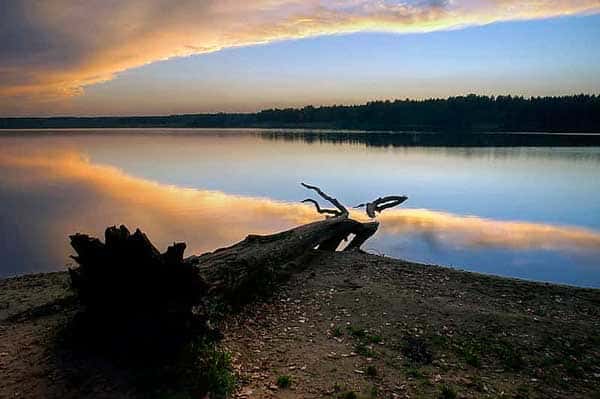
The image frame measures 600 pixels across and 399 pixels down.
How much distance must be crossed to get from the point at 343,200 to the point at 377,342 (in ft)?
58.4

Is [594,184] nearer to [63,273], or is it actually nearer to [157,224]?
[157,224]

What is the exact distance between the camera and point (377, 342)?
705cm

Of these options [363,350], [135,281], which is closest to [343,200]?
[363,350]

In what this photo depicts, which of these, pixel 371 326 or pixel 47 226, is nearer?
pixel 371 326

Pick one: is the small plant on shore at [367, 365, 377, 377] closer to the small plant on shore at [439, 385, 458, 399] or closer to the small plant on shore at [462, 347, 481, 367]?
the small plant on shore at [439, 385, 458, 399]

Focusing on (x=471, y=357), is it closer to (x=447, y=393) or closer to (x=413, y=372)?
(x=413, y=372)

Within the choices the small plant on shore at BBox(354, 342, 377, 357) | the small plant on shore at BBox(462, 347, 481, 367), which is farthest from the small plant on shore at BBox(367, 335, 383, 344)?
the small plant on shore at BBox(462, 347, 481, 367)

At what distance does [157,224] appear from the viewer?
59.9 feet

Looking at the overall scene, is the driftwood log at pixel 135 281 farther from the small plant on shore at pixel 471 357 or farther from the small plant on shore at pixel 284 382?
the small plant on shore at pixel 471 357

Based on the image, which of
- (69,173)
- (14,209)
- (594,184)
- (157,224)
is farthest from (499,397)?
(69,173)

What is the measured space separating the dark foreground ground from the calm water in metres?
4.48

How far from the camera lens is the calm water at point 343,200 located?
1480cm

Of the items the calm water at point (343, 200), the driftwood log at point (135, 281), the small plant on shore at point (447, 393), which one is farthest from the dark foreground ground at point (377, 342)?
the calm water at point (343, 200)

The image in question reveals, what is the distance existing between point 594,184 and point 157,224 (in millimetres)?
26456
